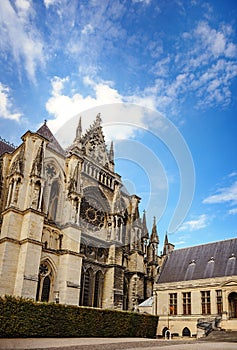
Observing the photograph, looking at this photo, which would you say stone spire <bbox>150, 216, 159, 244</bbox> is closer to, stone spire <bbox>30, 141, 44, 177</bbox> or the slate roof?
the slate roof

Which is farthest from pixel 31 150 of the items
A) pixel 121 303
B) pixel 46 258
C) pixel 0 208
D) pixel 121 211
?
pixel 121 303

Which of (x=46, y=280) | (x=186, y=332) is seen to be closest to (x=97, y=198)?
(x=46, y=280)

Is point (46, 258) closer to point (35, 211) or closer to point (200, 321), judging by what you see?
point (35, 211)

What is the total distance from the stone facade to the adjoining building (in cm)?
290

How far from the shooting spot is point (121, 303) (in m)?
26.0

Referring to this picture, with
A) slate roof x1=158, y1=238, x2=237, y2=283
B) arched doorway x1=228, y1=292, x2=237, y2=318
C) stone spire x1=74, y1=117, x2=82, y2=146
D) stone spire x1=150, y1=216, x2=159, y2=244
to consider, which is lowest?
arched doorway x1=228, y1=292, x2=237, y2=318

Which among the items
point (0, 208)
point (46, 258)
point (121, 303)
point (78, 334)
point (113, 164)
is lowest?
point (78, 334)

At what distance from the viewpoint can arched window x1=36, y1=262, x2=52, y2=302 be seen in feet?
68.3

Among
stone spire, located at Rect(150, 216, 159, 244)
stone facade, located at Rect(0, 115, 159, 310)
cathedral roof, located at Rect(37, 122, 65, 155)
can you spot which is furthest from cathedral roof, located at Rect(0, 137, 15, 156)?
stone spire, located at Rect(150, 216, 159, 244)

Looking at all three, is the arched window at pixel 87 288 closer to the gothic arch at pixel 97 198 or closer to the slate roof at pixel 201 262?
the gothic arch at pixel 97 198

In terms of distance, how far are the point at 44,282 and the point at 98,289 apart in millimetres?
6108

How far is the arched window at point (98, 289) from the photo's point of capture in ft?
83.9

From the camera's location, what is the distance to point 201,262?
2741 cm

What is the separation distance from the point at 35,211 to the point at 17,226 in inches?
56.8
